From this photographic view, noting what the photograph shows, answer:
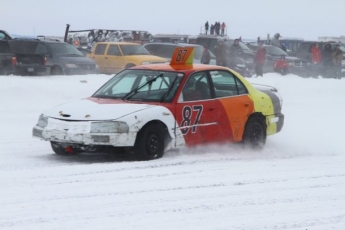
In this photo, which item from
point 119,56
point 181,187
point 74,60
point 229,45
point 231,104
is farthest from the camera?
point 229,45

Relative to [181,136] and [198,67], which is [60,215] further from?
[198,67]

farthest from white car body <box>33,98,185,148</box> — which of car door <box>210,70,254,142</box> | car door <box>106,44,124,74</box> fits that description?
car door <box>106,44,124,74</box>

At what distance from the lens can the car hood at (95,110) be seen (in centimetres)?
1004

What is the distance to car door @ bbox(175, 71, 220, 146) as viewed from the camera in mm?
10766

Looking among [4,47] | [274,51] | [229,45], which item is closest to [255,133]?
[4,47]

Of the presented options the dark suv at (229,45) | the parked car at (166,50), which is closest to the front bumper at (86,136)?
the parked car at (166,50)

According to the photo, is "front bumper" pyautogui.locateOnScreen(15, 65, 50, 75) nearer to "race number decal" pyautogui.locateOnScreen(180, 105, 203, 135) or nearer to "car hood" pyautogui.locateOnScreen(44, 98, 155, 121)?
"car hood" pyautogui.locateOnScreen(44, 98, 155, 121)

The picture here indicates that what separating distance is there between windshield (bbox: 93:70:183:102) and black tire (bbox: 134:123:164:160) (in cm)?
65

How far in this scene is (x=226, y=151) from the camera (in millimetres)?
11508

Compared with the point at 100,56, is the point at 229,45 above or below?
above

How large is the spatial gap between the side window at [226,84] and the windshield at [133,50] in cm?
1615

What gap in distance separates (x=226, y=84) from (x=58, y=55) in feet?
47.2

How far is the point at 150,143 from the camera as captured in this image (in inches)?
402

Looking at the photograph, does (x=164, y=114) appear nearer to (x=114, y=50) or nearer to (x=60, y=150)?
(x=60, y=150)
